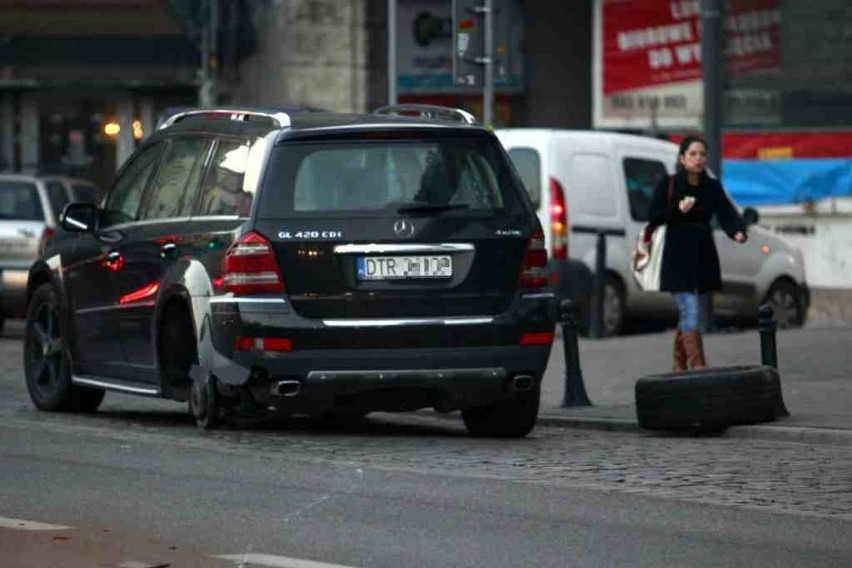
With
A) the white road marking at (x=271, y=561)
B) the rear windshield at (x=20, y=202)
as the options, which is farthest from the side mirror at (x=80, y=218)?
the rear windshield at (x=20, y=202)

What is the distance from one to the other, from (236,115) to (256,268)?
52.0 inches

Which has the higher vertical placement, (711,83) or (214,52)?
(214,52)

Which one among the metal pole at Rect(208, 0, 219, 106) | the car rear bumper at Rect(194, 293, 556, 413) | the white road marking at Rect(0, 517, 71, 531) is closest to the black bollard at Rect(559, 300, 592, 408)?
the car rear bumper at Rect(194, 293, 556, 413)

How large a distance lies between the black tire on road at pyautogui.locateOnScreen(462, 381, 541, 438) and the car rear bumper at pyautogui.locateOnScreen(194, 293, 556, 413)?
353mm

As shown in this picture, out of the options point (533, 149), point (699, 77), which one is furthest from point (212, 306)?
point (699, 77)

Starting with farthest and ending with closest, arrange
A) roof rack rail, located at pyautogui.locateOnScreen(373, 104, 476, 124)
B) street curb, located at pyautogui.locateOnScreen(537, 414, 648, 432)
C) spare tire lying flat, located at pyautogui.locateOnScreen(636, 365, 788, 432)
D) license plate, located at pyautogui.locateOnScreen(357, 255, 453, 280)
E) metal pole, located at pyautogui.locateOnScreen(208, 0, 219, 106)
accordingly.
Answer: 1. metal pole, located at pyautogui.locateOnScreen(208, 0, 219, 106)
2. street curb, located at pyautogui.locateOnScreen(537, 414, 648, 432)
3. roof rack rail, located at pyautogui.locateOnScreen(373, 104, 476, 124)
4. spare tire lying flat, located at pyautogui.locateOnScreen(636, 365, 788, 432)
5. license plate, located at pyautogui.locateOnScreen(357, 255, 453, 280)

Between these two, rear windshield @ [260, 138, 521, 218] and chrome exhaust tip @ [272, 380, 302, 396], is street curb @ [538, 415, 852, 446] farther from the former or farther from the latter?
chrome exhaust tip @ [272, 380, 302, 396]

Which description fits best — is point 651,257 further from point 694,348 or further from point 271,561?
point 271,561

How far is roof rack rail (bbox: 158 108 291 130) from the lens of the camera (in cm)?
1293

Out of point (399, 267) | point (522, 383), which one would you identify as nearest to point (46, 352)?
point (399, 267)

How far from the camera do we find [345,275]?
1247 centimetres

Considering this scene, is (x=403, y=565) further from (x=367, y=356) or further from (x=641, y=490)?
(x=367, y=356)

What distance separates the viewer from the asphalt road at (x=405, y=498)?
866cm

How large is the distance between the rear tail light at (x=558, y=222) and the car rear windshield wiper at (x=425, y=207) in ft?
30.1
